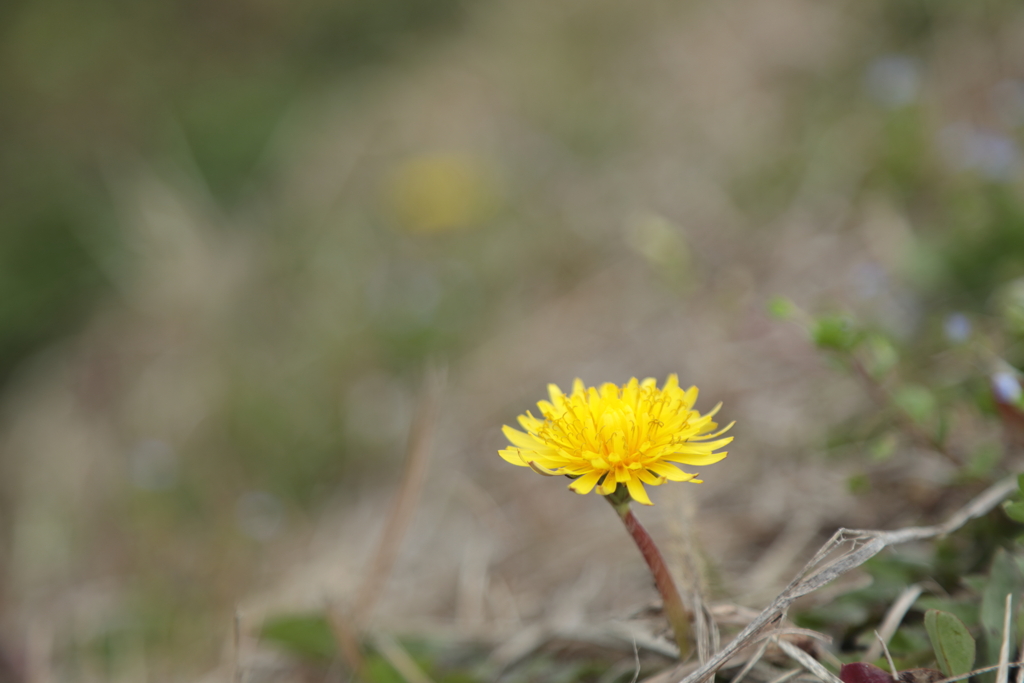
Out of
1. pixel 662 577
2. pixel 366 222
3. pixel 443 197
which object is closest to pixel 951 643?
pixel 662 577

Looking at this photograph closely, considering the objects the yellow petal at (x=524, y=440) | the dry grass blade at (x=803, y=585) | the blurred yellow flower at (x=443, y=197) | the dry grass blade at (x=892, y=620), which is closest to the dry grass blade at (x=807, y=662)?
the dry grass blade at (x=803, y=585)

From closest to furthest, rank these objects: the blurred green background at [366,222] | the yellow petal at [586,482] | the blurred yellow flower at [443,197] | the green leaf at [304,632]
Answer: the yellow petal at [586,482], the green leaf at [304,632], the blurred green background at [366,222], the blurred yellow flower at [443,197]

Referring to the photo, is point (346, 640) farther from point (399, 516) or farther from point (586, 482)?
point (586, 482)

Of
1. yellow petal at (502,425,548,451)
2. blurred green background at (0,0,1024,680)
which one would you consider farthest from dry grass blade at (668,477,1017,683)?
blurred green background at (0,0,1024,680)

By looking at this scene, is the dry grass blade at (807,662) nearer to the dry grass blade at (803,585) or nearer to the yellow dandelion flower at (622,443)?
the dry grass blade at (803,585)

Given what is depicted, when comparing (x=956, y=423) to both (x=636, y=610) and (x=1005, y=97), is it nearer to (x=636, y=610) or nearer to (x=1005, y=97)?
(x=636, y=610)

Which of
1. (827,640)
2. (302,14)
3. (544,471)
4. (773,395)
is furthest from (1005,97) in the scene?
(302,14)

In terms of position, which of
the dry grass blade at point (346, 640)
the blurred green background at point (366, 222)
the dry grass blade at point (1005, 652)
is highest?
the blurred green background at point (366, 222)
